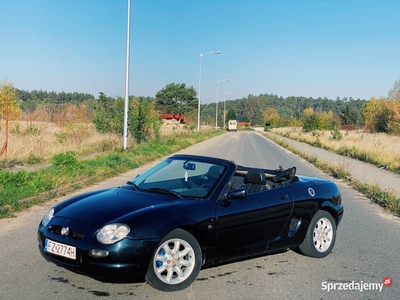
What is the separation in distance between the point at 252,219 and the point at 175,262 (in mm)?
1127

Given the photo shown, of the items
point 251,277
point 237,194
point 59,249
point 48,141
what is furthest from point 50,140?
point 251,277

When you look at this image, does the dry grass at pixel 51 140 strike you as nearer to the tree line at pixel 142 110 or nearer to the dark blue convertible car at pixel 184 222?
the tree line at pixel 142 110

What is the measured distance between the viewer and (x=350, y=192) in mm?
12023

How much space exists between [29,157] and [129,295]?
1328 centimetres

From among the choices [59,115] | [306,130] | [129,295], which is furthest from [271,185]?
[306,130]

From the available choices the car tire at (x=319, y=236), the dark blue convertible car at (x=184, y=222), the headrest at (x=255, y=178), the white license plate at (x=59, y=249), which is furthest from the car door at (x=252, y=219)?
the white license plate at (x=59, y=249)

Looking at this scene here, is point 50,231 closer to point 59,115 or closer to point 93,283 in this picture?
point 93,283

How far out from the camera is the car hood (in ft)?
14.2

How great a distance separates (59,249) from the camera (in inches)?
166

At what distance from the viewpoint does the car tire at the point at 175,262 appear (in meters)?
4.22
